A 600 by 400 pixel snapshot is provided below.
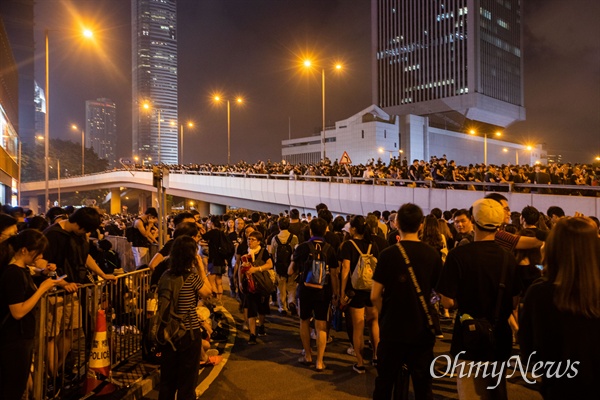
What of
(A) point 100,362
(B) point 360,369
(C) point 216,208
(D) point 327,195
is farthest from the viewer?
(C) point 216,208

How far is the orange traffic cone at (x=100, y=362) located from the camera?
5215 mm

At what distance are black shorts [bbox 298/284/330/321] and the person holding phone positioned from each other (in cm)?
317

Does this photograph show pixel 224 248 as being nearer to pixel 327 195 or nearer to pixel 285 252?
pixel 285 252

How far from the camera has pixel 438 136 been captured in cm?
8081

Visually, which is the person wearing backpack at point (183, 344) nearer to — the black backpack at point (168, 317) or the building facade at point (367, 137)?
the black backpack at point (168, 317)

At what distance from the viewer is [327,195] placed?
24719mm

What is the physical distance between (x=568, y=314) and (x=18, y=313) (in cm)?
404

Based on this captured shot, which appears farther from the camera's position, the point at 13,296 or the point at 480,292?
the point at 13,296

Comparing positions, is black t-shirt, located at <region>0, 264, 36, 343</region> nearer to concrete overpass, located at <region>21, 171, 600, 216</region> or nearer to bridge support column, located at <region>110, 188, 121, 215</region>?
concrete overpass, located at <region>21, 171, 600, 216</region>

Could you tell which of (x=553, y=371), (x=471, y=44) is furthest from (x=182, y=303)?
(x=471, y=44)

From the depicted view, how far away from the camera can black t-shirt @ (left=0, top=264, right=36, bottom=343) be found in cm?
379

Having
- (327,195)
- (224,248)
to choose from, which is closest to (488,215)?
(224,248)

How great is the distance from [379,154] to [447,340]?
64.8 meters

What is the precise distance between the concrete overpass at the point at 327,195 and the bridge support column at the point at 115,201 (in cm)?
2782
